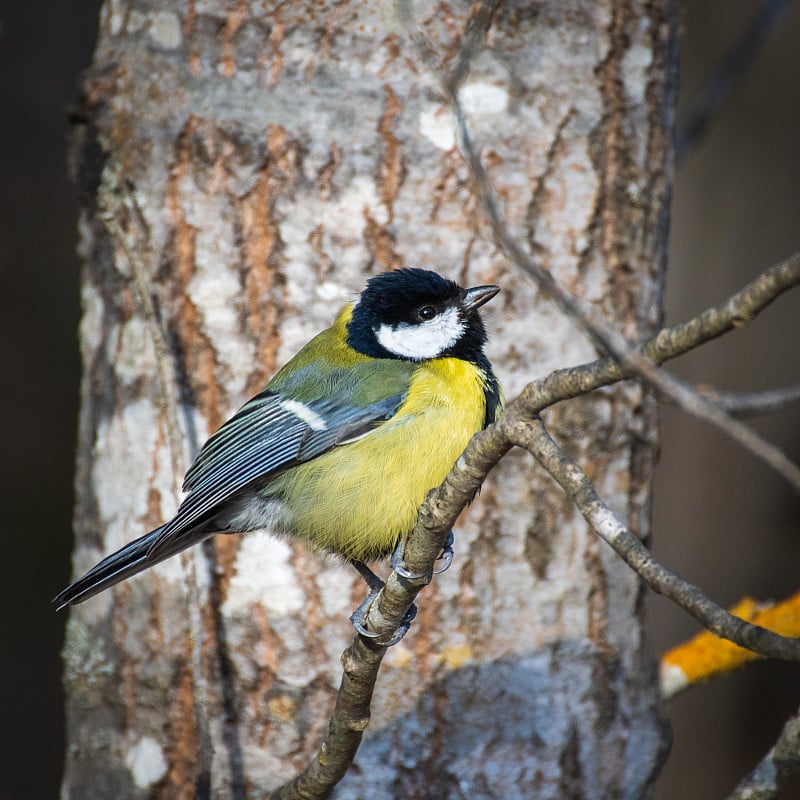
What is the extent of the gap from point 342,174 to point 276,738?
4.48ft

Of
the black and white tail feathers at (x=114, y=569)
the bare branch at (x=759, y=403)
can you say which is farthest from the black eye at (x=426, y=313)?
the bare branch at (x=759, y=403)

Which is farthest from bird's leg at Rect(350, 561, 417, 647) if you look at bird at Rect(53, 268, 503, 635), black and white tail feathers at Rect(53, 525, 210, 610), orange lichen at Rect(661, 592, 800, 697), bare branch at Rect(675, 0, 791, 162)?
bare branch at Rect(675, 0, 791, 162)

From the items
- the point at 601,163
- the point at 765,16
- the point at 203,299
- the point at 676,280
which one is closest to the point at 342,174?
the point at 203,299

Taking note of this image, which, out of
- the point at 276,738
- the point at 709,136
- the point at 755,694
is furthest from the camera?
the point at 709,136

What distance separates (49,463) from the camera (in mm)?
4570

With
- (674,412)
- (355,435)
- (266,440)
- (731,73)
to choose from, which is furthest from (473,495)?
(674,412)

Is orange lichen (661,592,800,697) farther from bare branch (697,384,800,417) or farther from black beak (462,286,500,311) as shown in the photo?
bare branch (697,384,800,417)

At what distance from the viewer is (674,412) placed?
466cm

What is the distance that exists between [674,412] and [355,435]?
296cm

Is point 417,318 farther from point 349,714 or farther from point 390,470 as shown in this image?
point 349,714

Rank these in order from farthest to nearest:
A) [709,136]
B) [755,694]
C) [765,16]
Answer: [709,136] < [755,694] < [765,16]

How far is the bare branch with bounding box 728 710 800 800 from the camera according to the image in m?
1.40

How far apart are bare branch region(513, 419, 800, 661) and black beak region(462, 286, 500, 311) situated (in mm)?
862

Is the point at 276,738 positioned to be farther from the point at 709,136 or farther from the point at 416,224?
the point at 709,136
